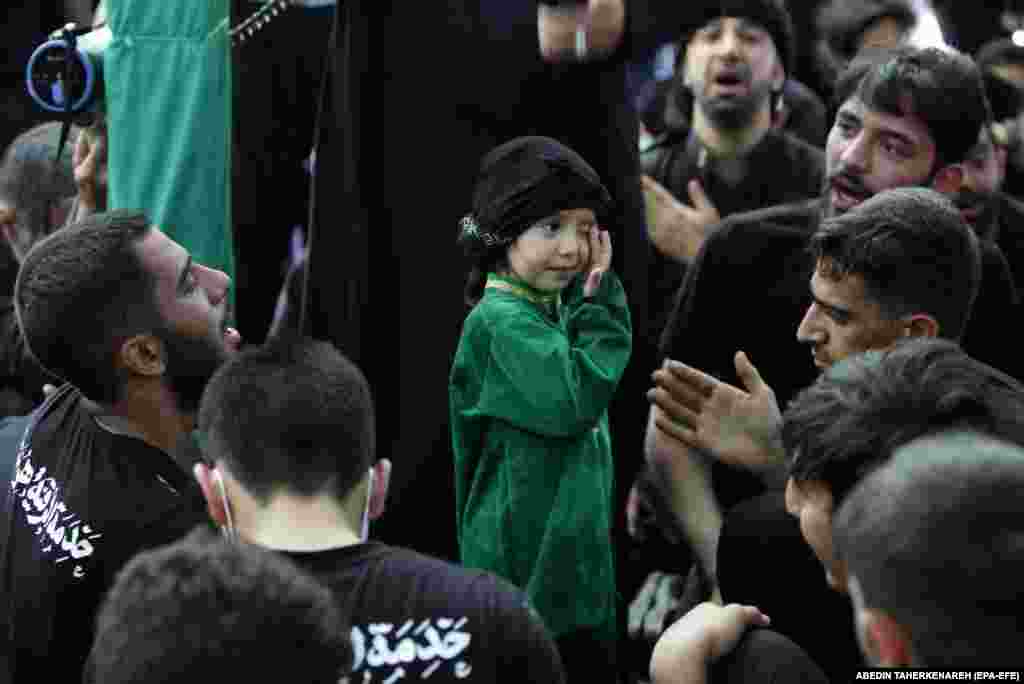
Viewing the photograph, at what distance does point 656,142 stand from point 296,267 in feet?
4.89

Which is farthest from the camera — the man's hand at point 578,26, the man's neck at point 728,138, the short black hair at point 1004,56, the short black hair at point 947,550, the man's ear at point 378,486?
the short black hair at point 1004,56

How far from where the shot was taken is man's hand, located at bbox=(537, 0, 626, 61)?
12.8 ft

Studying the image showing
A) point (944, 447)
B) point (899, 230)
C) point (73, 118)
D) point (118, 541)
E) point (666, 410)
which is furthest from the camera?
point (73, 118)

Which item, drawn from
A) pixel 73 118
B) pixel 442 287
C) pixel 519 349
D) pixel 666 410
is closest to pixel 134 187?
pixel 73 118

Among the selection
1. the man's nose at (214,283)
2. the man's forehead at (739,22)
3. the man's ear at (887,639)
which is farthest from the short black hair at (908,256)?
the man's forehead at (739,22)

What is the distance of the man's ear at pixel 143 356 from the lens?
3395 millimetres

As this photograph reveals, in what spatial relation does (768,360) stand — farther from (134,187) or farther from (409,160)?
(134,187)

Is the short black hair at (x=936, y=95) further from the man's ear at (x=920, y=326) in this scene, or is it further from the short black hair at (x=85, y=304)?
the short black hair at (x=85, y=304)

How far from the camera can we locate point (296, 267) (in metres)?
5.05

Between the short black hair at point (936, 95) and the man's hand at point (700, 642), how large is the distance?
5.93 feet

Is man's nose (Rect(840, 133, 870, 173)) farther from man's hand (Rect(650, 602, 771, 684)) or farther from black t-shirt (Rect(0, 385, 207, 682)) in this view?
black t-shirt (Rect(0, 385, 207, 682))

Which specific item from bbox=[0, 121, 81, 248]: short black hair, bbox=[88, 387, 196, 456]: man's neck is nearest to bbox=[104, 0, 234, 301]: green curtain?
bbox=[88, 387, 196, 456]: man's neck

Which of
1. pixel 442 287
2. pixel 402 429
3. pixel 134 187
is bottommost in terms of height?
pixel 402 429

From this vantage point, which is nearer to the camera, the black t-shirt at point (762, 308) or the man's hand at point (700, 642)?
the man's hand at point (700, 642)
